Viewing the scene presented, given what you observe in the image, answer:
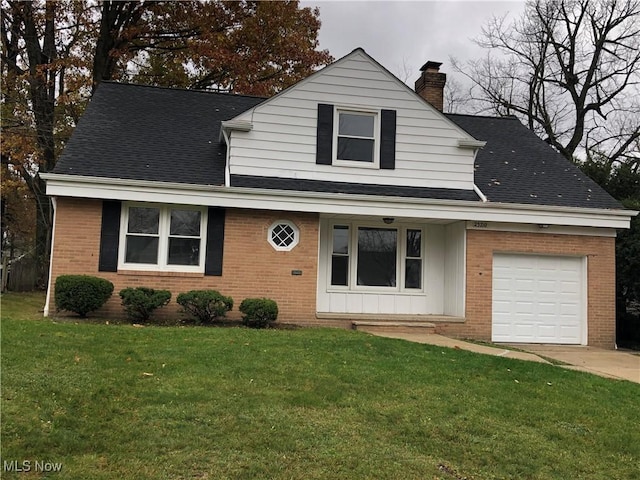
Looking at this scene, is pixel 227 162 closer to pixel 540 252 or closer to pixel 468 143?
pixel 468 143

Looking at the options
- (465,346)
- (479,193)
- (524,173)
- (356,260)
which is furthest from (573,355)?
(524,173)

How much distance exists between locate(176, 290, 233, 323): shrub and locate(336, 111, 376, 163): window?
176 inches

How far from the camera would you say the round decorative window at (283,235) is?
12.7 meters

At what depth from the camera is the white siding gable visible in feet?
43.0

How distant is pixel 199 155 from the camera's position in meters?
13.7

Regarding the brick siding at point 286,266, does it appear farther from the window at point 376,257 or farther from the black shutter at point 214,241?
the window at point 376,257

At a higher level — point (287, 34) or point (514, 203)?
point (287, 34)

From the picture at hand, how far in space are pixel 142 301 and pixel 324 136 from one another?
219 inches

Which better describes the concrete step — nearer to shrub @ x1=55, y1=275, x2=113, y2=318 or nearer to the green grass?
the green grass

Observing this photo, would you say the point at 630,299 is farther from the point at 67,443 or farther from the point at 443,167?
the point at 67,443

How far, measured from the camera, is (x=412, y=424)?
5547 mm

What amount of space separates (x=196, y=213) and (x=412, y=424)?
27.1ft

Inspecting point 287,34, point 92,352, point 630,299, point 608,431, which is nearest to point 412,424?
point 608,431

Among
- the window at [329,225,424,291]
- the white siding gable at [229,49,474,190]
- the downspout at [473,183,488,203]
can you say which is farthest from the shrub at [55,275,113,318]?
the downspout at [473,183,488,203]
